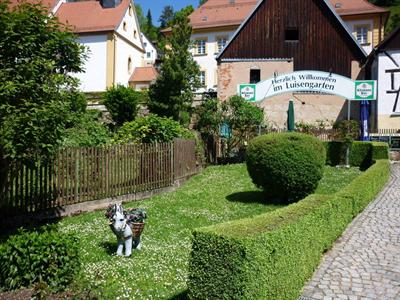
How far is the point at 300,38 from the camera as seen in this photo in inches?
1216

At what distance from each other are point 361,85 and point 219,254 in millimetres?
19435

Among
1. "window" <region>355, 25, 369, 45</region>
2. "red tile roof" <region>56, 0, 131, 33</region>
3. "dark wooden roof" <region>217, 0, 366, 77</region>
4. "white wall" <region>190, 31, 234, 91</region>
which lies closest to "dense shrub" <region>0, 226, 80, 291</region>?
"dark wooden roof" <region>217, 0, 366, 77</region>

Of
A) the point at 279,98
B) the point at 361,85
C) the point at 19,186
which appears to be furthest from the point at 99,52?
the point at 19,186

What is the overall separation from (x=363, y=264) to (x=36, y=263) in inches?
209

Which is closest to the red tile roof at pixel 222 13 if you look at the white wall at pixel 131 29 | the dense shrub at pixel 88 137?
the white wall at pixel 131 29

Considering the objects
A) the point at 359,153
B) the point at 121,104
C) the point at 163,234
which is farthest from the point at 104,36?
the point at 163,234

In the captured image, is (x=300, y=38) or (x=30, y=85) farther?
(x=300, y=38)

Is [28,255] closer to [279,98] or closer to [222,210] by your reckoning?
[222,210]

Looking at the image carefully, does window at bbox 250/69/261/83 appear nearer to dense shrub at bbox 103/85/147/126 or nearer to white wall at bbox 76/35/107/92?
dense shrub at bbox 103/85/147/126

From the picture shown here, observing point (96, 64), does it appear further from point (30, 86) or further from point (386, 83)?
point (30, 86)

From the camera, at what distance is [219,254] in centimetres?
491

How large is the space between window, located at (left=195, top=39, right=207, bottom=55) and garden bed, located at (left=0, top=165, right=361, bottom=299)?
1283 inches

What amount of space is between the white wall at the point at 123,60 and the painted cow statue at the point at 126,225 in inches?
1563

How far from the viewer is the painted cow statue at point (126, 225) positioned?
735 cm
